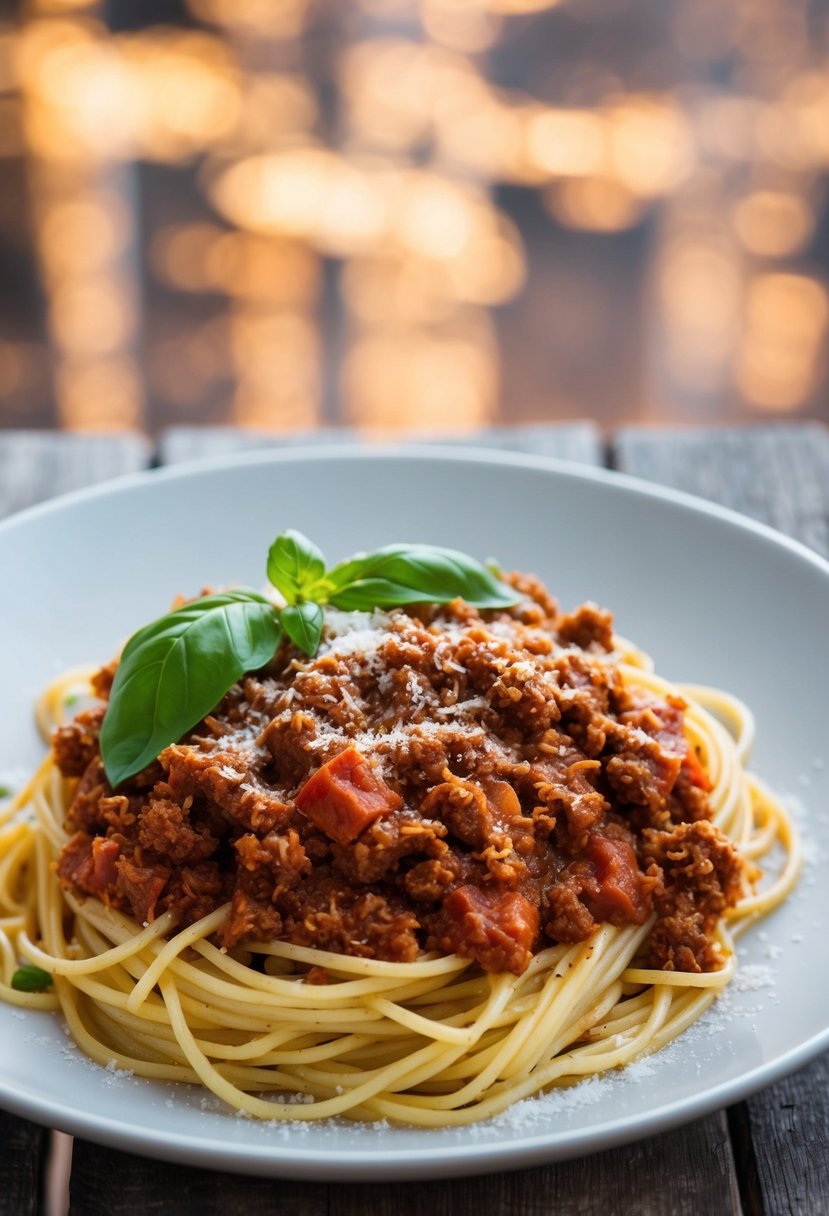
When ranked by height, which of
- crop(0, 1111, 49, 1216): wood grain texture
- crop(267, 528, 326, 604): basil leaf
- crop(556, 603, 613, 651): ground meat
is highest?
crop(267, 528, 326, 604): basil leaf

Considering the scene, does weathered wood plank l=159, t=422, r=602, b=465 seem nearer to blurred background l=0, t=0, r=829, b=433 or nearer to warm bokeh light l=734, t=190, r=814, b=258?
blurred background l=0, t=0, r=829, b=433

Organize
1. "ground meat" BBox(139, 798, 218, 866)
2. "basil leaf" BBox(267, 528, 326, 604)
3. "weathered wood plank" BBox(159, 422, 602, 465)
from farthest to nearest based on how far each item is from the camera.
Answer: "weathered wood plank" BBox(159, 422, 602, 465) → "basil leaf" BBox(267, 528, 326, 604) → "ground meat" BBox(139, 798, 218, 866)

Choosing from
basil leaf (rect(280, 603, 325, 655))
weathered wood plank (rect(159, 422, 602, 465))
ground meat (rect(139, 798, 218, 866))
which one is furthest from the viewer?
weathered wood plank (rect(159, 422, 602, 465))

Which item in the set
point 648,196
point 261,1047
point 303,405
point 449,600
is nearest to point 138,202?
point 303,405

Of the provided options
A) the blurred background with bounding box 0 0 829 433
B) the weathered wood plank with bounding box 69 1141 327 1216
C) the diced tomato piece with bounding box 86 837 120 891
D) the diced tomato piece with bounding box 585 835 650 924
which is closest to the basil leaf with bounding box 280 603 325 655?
the diced tomato piece with bounding box 86 837 120 891

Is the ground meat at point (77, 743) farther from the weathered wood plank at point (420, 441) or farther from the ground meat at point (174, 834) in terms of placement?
the weathered wood plank at point (420, 441)

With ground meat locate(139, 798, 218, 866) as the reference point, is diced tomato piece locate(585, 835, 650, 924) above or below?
below

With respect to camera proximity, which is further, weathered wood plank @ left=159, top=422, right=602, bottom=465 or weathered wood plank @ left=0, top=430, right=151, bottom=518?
weathered wood plank @ left=159, top=422, right=602, bottom=465

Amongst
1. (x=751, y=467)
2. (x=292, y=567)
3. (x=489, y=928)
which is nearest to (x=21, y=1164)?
(x=489, y=928)
